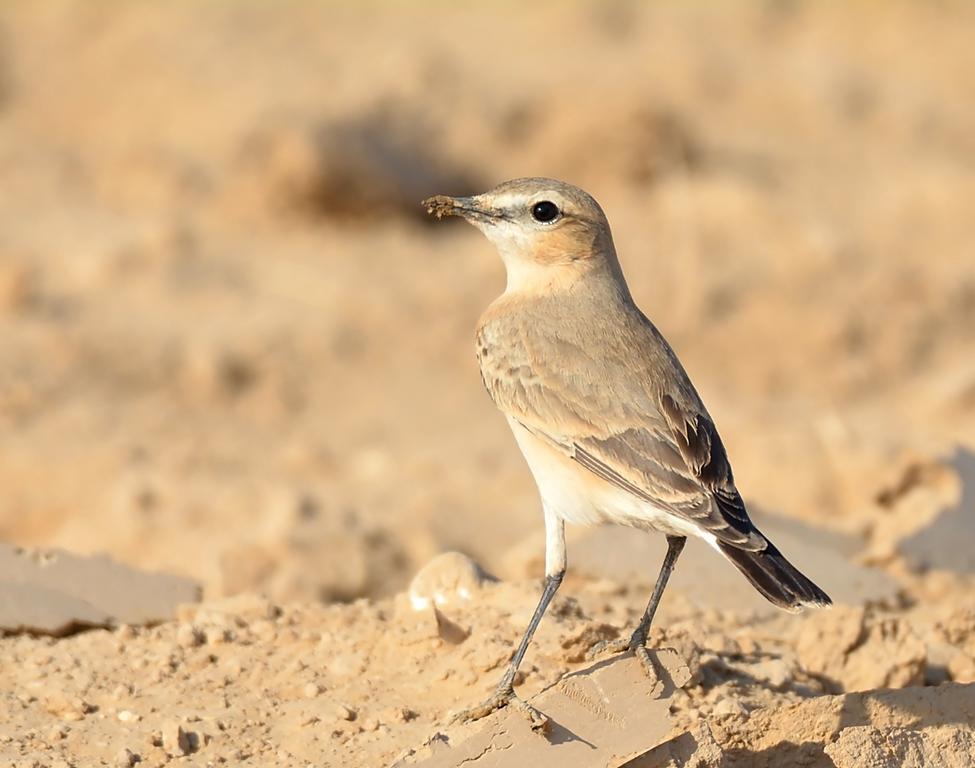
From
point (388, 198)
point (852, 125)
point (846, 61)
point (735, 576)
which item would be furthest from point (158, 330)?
point (846, 61)

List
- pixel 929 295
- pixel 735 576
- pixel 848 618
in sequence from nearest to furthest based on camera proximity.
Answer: pixel 848 618
pixel 735 576
pixel 929 295

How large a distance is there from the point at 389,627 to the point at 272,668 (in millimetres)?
491

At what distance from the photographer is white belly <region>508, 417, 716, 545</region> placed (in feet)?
17.0

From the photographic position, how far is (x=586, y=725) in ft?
16.1

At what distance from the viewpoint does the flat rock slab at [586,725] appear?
4723 millimetres

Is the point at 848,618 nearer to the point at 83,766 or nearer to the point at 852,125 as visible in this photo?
the point at 83,766

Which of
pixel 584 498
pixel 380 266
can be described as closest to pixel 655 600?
pixel 584 498

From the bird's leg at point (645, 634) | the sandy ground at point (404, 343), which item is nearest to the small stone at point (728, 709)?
the sandy ground at point (404, 343)

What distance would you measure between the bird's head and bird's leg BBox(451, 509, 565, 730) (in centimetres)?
108

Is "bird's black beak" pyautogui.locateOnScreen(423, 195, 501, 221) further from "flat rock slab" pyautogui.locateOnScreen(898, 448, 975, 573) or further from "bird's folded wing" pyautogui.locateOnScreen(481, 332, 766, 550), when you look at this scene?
"flat rock slab" pyautogui.locateOnScreen(898, 448, 975, 573)

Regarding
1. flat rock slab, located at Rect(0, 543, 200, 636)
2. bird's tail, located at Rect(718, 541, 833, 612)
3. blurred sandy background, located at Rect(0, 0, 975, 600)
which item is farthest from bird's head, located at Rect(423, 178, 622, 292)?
blurred sandy background, located at Rect(0, 0, 975, 600)

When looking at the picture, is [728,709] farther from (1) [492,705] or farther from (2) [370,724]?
(2) [370,724]

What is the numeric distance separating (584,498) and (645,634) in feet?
1.65

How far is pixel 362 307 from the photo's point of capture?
12625 mm
